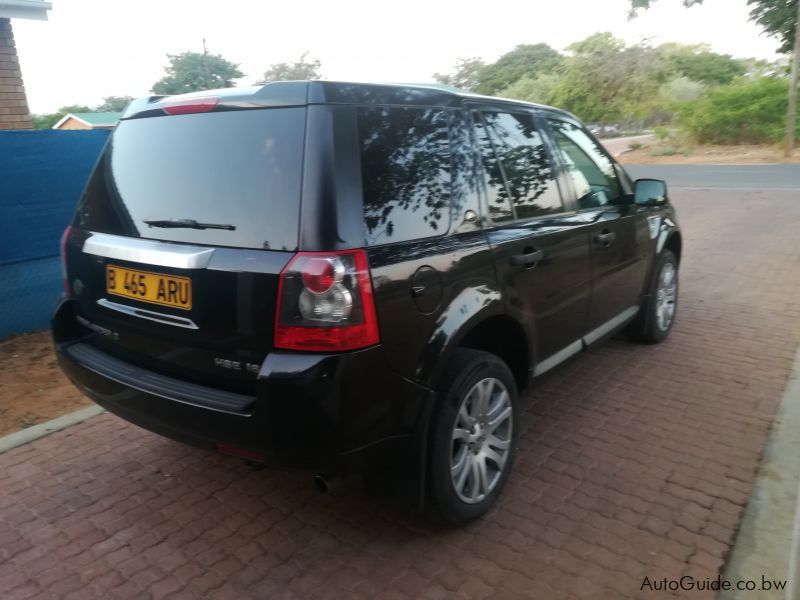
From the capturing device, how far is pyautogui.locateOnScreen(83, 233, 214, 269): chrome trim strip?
7.77 feet

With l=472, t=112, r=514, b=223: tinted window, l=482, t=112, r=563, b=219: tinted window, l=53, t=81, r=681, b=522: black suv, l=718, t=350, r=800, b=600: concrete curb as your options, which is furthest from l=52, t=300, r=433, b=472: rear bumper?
l=718, t=350, r=800, b=600: concrete curb

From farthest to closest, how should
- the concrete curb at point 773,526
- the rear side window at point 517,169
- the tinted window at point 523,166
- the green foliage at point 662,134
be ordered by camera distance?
the green foliage at point 662,134 → the tinted window at point 523,166 → the rear side window at point 517,169 → the concrete curb at point 773,526

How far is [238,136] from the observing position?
2.46m

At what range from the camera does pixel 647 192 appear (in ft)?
14.4

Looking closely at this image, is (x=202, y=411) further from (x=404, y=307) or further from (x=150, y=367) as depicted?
(x=404, y=307)

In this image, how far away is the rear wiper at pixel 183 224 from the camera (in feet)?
7.85

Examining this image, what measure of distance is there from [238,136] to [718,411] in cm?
336

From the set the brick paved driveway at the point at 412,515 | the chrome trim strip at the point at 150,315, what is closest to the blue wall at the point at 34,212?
the brick paved driveway at the point at 412,515

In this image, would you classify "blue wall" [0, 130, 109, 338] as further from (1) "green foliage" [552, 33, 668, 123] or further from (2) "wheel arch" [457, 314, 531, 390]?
(1) "green foliage" [552, 33, 668, 123]

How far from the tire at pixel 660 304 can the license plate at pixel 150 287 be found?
3699mm

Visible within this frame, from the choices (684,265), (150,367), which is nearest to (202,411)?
(150,367)

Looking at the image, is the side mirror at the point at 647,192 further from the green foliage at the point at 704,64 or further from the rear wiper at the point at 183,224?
the green foliage at the point at 704,64

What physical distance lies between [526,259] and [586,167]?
1301 millimetres

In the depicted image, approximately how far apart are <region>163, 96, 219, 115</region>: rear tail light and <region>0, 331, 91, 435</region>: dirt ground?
99.8 inches
